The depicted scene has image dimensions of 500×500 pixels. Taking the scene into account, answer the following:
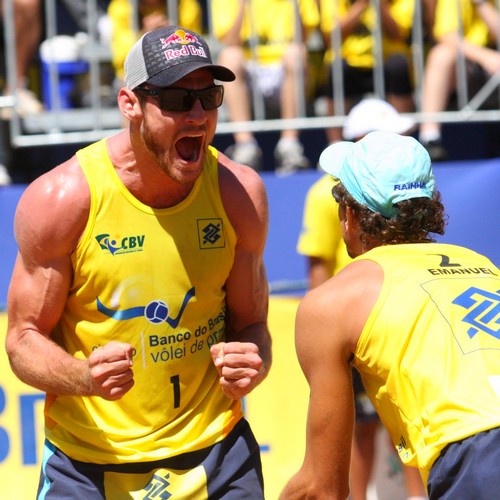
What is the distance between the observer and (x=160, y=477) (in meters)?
3.62

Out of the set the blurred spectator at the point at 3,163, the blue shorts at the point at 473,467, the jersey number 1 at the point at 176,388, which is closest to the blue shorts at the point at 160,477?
the jersey number 1 at the point at 176,388

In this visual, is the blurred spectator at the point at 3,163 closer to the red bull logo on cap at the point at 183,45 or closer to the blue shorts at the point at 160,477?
the blue shorts at the point at 160,477

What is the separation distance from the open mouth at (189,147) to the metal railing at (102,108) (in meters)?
3.83

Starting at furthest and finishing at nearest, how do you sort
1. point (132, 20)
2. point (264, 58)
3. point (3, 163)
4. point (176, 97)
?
point (264, 58), point (132, 20), point (3, 163), point (176, 97)

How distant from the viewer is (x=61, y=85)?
Result: 26.3ft

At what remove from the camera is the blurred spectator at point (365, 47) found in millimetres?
7574

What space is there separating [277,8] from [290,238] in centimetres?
168

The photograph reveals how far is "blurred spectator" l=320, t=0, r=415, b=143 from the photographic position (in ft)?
24.8

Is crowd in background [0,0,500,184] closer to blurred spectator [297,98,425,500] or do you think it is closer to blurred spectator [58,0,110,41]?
blurred spectator [58,0,110,41]

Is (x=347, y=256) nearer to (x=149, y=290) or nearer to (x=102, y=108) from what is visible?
(x=149, y=290)

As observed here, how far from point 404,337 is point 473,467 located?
1.19 ft

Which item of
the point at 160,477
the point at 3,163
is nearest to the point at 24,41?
the point at 3,163

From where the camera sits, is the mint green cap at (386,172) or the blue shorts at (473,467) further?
the mint green cap at (386,172)

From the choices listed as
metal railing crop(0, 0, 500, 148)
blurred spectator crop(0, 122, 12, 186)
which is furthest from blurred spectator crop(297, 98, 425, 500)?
blurred spectator crop(0, 122, 12, 186)
